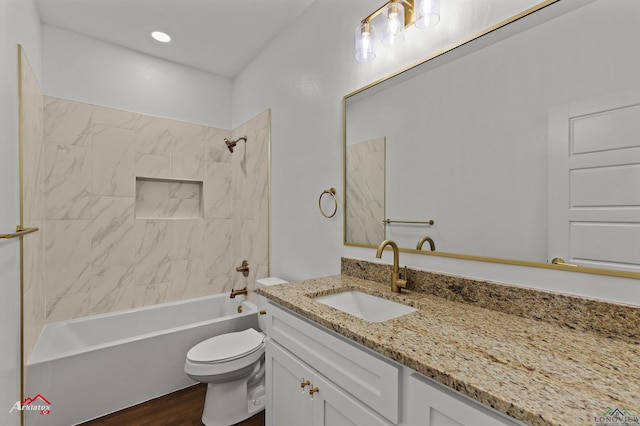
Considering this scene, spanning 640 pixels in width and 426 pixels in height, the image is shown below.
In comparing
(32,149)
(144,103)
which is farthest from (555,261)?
(144,103)

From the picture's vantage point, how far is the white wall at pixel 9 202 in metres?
1.24

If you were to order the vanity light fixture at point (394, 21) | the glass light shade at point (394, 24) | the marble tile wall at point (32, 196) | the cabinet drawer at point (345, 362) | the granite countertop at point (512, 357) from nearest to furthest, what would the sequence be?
the granite countertop at point (512, 357), the cabinet drawer at point (345, 362), the vanity light fixture at point (394, 21), the glass light shade at point (394, 24), the marble tile wall at point (32, 196)

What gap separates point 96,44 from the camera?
2.37m

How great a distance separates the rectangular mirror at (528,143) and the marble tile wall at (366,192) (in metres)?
0.07

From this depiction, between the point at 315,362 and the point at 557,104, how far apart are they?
3.84 feet

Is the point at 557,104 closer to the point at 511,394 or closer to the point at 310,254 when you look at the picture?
the point at 511,394

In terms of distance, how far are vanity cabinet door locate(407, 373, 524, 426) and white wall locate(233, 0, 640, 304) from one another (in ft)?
1.88

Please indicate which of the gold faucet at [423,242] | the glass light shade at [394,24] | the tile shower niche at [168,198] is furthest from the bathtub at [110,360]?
the glass light shade at [394,24]

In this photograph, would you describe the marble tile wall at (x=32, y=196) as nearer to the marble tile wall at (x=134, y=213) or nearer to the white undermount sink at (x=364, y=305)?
the marble tile wall at (x=134, y=213)

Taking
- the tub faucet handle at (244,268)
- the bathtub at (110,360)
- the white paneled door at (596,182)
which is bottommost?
the bathtub at (110,360)

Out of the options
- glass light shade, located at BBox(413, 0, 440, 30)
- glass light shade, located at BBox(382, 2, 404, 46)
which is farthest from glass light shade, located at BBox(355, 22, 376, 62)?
glass light shade, located at BBox(413, 0, 440, 30)

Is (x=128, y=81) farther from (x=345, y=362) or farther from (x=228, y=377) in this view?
(x=345, y=362)

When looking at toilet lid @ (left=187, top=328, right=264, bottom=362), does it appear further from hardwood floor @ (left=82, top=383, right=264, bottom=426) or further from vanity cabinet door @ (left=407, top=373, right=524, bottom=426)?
vanity cabinet door @ (left=407, top=373, right=524, bottom=426)

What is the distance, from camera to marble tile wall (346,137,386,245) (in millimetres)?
1499
